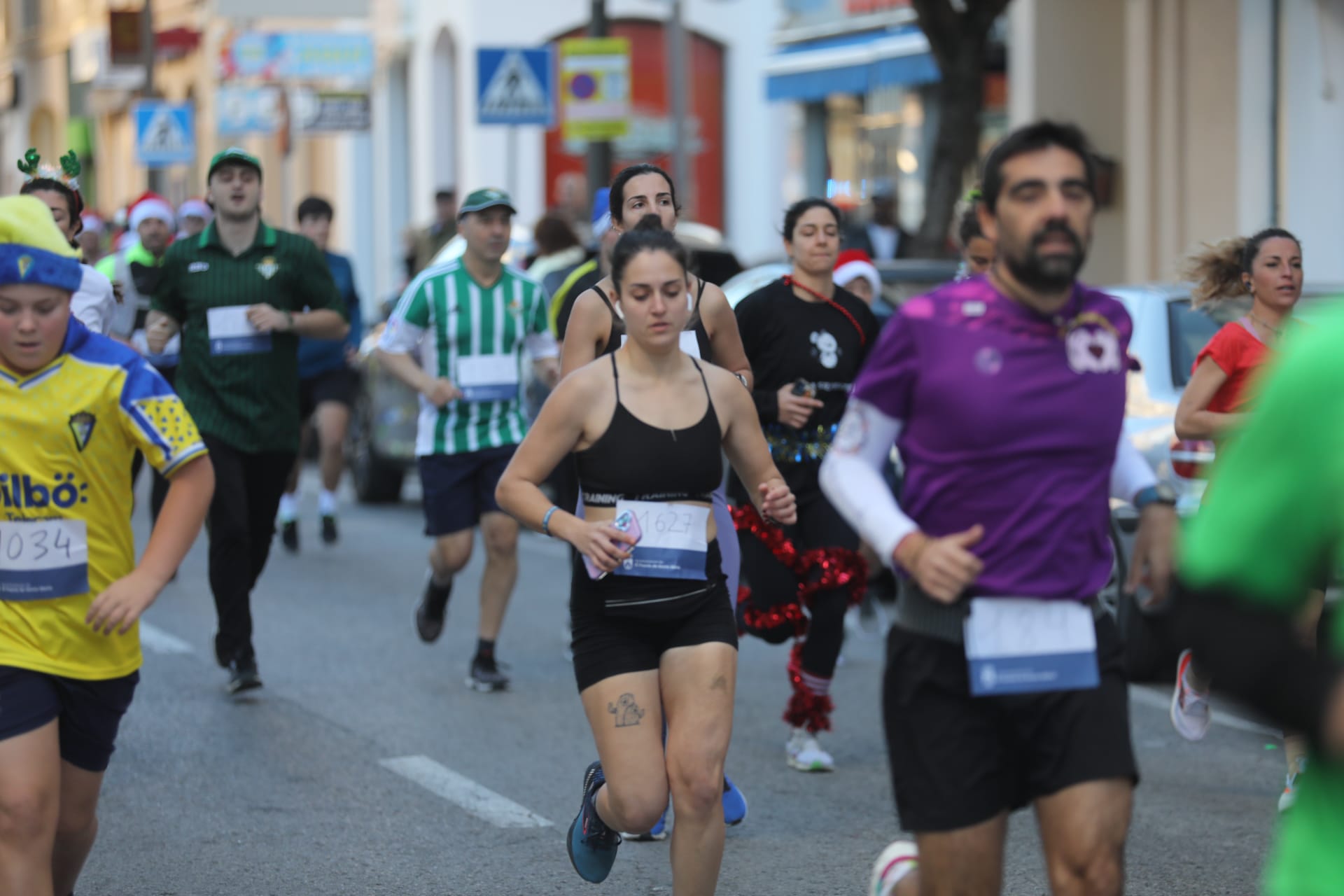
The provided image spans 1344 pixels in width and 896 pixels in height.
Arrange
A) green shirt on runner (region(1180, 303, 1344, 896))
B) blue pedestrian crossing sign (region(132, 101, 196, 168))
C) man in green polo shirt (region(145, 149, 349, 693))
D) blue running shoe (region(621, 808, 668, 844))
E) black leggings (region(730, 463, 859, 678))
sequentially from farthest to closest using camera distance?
blue pedestrian crossing sign (region(132, 101, 196, 168)) → man in green polo shirt (region(145, 149, 349, 693)) → black leggings (region(730, 463, 859, 678)) → blue running shoe (region(621, 808, 668, 844)) → green shirt on runner (region(1180, 303, 1344, 896))

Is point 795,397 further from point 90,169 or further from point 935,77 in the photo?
point 90,169

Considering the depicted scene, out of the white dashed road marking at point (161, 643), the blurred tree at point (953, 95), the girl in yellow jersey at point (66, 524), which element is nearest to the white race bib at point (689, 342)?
the girl in yellow jersey at point (66, 524)

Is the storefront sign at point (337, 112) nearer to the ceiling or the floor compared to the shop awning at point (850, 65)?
nearer to the floor

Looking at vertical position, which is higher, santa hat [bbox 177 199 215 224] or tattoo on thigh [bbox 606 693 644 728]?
santa hat [bbox 177 199 215 224]

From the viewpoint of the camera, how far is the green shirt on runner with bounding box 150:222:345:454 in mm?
8289

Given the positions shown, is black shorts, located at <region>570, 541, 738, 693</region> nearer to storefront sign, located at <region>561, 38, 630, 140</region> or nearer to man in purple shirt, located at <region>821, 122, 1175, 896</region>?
man in purple shirt, located at <region>821, 122, 1175, 896</region>

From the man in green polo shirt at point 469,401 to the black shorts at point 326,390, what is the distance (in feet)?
14.8

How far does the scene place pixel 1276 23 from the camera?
48.6ft

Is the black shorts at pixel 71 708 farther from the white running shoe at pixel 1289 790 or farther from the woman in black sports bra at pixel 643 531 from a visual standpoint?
the white running shoe at pixel 1289 790

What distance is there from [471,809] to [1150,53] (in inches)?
445

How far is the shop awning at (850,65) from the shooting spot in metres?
22.7

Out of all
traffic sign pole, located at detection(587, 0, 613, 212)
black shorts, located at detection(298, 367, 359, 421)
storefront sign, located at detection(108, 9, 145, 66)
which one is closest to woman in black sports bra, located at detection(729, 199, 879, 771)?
black shorts, located at detection(298, 367, 359, 421)

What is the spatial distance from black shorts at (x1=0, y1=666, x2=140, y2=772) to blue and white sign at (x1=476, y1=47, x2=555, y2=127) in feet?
42.6

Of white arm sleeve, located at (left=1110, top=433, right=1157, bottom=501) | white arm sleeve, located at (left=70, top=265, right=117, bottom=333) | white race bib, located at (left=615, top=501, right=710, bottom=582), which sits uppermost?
white arm sleeve, located at (left=70, top=265, right=117, bottom=333)
